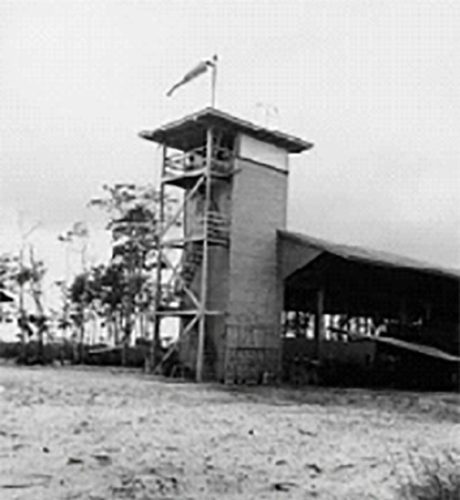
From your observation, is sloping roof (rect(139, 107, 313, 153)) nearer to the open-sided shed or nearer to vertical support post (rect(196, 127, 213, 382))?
vertical support post (rect(196, 127, 213, 382))

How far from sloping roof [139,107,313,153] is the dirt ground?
10.1 metres

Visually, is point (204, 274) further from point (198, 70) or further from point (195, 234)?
point (198, 70)

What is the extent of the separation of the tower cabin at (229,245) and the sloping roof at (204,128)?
0.12 feet

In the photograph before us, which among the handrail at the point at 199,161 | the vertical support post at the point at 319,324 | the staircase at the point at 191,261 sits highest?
the handrail at the point at 199,161

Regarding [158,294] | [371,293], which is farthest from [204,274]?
[371,293]

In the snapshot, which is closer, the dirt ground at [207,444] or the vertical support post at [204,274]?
the dirt ground at [207,444]

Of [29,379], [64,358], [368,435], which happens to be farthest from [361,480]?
[64,358]

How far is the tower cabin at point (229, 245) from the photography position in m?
24.4

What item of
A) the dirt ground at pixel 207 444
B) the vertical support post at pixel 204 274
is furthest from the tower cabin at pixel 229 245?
the dirt ground at pixel 207 444

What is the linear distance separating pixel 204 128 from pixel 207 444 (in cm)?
1711

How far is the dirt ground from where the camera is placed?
684 centimetres

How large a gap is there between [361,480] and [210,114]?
17983 mm

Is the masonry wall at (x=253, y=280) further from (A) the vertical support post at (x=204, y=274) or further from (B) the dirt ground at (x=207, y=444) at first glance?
(B) the dirt ground at (x=207, y=444)

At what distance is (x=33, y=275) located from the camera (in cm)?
4400
